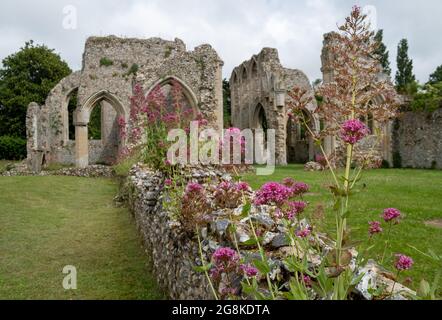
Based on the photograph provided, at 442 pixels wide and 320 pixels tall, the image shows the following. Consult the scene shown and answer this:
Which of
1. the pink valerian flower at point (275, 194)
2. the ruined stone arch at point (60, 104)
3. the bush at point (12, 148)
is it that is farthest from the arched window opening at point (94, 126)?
the pink valerian flower at point (275, 194)

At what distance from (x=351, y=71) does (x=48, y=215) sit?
8.13 metres

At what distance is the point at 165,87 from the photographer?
23797 millimetres

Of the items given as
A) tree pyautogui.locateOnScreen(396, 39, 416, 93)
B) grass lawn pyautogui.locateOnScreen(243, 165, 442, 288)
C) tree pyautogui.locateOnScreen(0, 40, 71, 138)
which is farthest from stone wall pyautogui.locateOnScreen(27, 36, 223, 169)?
tree pyautogui.locateOnScreen(396, 39, 416, 93)

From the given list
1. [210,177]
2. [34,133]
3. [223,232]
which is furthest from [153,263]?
[34,133]

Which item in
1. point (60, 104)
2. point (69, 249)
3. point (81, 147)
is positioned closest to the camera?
point (69, 249)

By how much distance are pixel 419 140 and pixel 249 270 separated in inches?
723

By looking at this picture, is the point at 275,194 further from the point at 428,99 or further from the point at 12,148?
the point at 12,148

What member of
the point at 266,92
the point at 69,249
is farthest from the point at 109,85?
the point at 69,249

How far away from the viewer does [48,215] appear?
879cm

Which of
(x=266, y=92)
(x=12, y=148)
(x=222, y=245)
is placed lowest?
(x=222, y=245)

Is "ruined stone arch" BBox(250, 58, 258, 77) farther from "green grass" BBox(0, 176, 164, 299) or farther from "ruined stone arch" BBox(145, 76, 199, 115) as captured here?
"green grass" BBox(0, 176, 164, 299)

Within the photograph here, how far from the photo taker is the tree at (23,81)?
3334 cm

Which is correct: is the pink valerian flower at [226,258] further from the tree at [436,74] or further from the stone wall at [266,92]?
the tree at [436,74]
